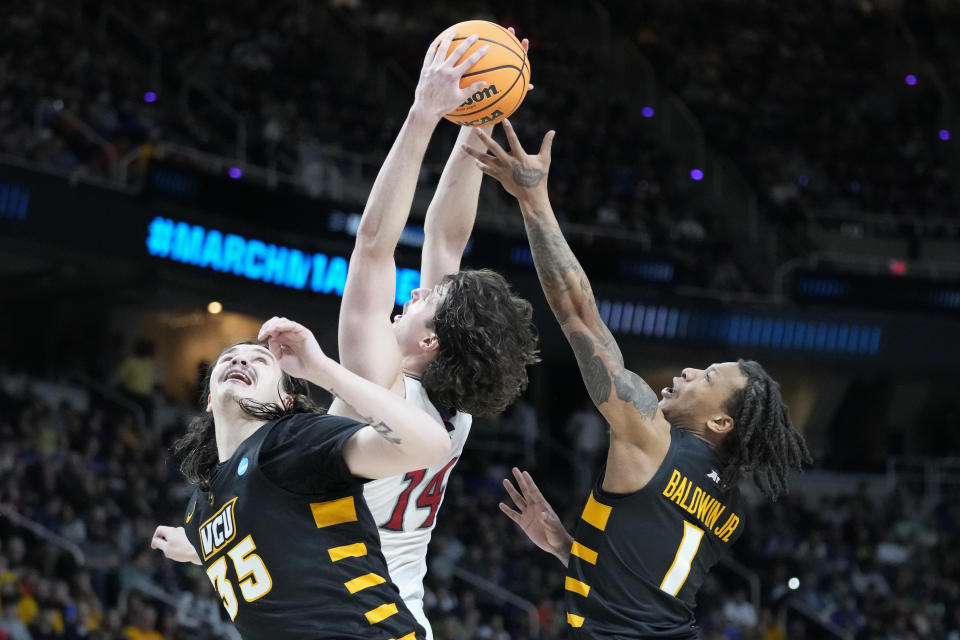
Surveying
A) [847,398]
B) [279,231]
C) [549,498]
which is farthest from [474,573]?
[847,398]

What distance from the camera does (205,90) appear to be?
18000 mm

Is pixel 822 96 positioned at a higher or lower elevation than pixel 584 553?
higher

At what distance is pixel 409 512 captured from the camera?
4.16 m

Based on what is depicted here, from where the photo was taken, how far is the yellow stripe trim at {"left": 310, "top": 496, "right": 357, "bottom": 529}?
139 inches

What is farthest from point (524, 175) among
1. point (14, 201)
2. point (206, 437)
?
point (14, 201)

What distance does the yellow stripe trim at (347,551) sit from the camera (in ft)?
11.5

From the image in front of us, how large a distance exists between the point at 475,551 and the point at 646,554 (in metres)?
11.6

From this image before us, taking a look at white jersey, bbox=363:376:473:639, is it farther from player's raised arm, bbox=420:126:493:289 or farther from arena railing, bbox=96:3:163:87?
arena railing, bbox=96:3:163:87

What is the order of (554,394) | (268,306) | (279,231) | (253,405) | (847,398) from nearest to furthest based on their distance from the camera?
(253,405) < (279,231) < (268,306) < (554,394) < (847,398)

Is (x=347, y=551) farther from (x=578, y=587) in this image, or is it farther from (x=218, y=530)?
Answer: (x=578, y=587)

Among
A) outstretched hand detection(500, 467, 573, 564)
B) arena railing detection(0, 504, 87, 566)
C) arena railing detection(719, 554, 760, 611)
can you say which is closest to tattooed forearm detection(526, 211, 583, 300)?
outstretched hand detection(500, 467, 573, 564)

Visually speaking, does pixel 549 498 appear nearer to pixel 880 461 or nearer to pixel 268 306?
pixel 268 306

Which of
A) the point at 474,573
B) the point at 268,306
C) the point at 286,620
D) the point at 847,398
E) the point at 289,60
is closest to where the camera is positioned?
the point at 286,620

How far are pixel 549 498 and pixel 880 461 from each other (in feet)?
22.6
